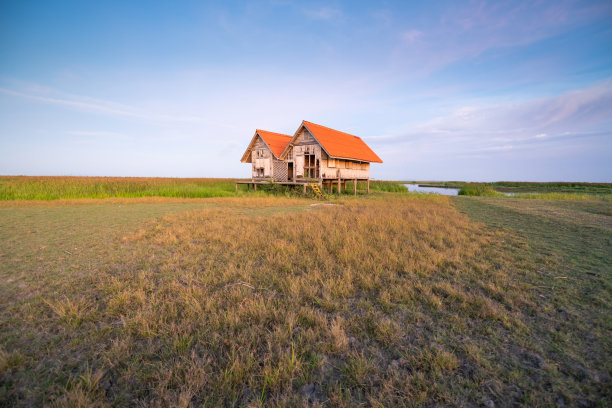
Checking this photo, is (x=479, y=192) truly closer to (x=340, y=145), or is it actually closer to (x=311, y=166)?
(x=340, y=145)

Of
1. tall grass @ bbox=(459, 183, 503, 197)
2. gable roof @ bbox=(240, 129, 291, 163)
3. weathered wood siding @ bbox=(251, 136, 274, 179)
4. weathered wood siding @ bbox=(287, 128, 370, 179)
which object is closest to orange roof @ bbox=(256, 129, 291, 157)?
gable roof @ bbox=(240, 129, 291, 163)

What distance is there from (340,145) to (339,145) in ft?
0.74

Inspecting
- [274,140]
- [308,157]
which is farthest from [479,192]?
[274,140]

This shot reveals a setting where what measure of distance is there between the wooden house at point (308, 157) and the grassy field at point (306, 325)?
53.7ft

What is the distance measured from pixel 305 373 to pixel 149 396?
51.2 inches

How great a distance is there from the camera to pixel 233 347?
2.50 m

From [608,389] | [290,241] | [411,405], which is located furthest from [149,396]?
[290,241]

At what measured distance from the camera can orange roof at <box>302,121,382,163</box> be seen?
21.3 meters

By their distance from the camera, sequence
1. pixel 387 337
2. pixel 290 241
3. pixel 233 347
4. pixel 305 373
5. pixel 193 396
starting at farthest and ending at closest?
pixel 290 241 → pixel 387 337 → pixel 233 347 → pixel 305 373 → pixel 193 396

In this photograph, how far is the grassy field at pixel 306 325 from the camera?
2109 mm

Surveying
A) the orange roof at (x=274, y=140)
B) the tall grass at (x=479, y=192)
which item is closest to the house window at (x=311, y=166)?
the orange roof at (x=274, y=140)

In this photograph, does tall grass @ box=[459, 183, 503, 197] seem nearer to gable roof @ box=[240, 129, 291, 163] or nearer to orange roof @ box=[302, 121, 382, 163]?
orange roof @ box=[302, 121, 382, 163]

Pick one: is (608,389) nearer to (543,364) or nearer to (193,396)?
(543,364)

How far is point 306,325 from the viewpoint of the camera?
3.03m
